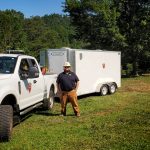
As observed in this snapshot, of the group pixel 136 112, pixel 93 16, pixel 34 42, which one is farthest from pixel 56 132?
pixel 34 42

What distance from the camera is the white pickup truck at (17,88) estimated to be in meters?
10.0

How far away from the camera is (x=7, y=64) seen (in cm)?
1177

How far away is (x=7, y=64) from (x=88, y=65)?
24.7 feet

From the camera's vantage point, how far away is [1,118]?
32.6ft

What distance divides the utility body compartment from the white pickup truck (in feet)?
12.0

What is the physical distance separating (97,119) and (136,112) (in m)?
1.97

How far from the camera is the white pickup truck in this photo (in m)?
10.0

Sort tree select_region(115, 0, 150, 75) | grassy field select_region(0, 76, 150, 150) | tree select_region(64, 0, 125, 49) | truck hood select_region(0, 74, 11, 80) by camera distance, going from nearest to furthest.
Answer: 1. grassy field select_region(0, 76, 150, 150)
2. truck hood select_region(0, 74, 11, 80)
3. tree select_region(64, 0, 125, 49)
4. tree select_region(115, 0, 150, 75)

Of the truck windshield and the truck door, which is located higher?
the truck windshield

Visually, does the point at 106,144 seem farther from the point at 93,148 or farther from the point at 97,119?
the point at 97,119

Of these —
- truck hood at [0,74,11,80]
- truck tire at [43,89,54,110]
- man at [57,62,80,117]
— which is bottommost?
truck tire at [43,89,54,110]

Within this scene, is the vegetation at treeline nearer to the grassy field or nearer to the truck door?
the grassy field

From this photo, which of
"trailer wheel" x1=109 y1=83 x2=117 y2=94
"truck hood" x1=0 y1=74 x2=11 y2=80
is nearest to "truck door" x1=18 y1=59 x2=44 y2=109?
"truck hood" x1=0 y1=74 x2=11 y2=80

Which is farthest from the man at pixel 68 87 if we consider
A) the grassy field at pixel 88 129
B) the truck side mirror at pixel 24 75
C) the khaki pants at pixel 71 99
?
the truck side mirror at pixel 24 75
